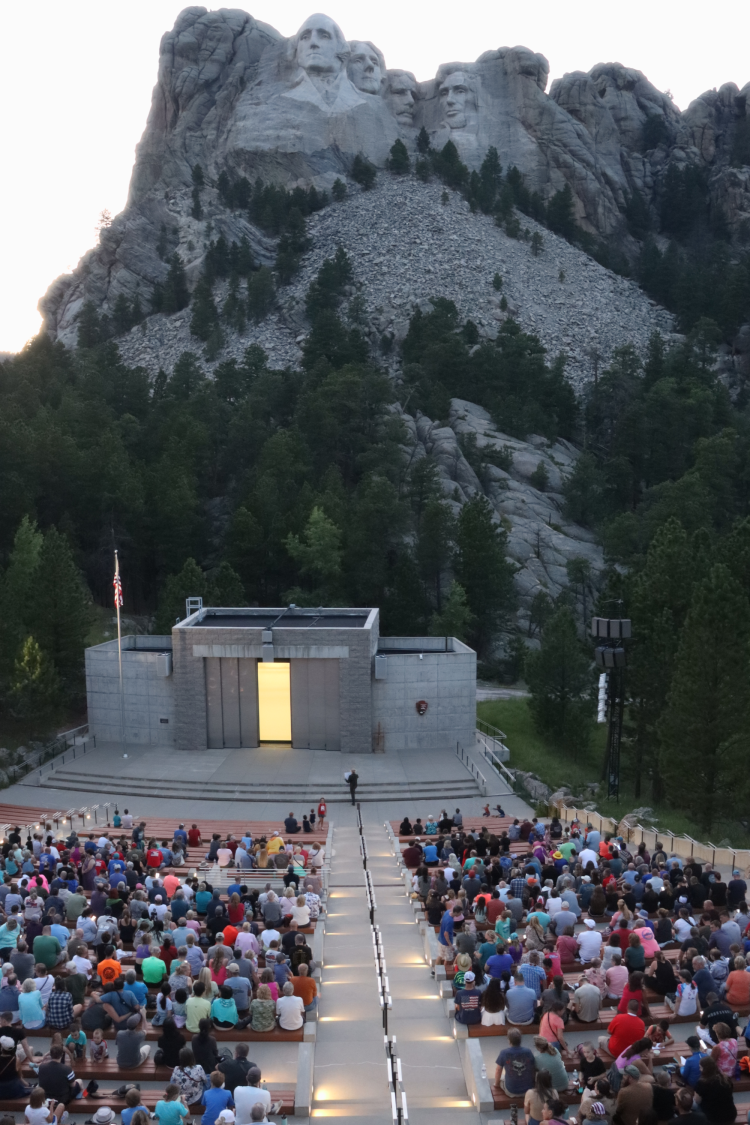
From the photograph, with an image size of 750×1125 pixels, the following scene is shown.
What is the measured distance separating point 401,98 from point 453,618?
109m

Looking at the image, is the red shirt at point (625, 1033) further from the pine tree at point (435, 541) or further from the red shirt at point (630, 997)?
the pine tree at point (435, 541)

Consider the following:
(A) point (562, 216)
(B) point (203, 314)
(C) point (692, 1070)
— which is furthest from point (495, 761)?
(A) point (562, 216)

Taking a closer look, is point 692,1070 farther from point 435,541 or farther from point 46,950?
point 435,541

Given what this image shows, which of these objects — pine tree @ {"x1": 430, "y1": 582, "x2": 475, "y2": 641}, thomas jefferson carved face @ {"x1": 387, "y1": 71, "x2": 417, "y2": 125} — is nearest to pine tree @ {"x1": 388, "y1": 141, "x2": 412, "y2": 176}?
thomas jefferson carved face @ {"x1": 387, "y1": 71, "x2": 417, "y2": 125}

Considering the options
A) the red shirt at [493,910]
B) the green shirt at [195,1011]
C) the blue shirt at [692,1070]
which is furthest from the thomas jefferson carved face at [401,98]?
the blue shirt at [692,1070]

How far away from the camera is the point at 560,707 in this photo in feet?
125


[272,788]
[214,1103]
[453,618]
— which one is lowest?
[272,788]

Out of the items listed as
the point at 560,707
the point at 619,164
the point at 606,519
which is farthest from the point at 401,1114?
the point at 619,164

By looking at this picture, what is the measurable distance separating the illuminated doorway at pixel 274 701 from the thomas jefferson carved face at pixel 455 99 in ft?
389

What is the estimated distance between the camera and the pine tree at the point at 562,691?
38156 millimetres

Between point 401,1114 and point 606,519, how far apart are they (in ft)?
192

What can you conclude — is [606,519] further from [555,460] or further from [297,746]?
[297,746]

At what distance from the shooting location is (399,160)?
4712 inches

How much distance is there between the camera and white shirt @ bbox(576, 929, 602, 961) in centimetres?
1343
